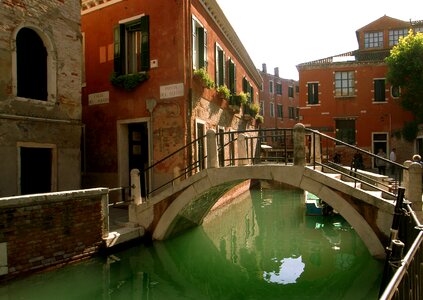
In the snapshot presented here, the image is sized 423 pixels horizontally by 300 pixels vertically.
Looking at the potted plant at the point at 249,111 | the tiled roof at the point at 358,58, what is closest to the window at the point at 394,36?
the tiled roof at the point at 358,58

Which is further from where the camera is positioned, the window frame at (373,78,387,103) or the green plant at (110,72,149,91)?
the window frame at (373,78,387,103)

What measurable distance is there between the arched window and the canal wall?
3.30m

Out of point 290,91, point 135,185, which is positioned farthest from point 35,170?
point 290,91

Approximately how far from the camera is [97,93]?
36.3 feet

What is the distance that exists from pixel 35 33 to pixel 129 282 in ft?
20.9

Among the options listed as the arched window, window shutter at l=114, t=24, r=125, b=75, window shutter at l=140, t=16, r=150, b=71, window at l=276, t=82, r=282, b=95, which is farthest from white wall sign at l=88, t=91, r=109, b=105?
window at l=276, t=82, r=282, b=95

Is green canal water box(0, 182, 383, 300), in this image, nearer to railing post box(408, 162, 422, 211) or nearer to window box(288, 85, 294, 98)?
railing post box(408, 162, 422, 211)

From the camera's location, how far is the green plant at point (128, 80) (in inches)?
392

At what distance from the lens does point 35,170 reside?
8312 mm

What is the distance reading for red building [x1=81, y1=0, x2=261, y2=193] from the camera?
9.54 meters

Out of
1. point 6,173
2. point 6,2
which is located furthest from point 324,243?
point 6,2

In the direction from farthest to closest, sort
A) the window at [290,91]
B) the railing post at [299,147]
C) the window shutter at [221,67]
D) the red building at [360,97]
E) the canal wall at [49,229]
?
the window at [290,91]
the red building at [360,97]
the window shutter at [221,67]
the railing post at [299,147]
the canal wall at [49,229]

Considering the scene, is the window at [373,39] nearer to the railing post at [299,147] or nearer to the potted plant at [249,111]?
the potted plant at [249,111]

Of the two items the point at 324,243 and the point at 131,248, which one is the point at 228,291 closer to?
the point at 131,248
